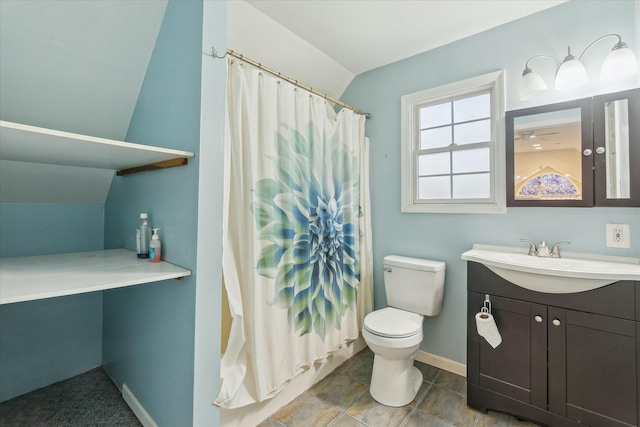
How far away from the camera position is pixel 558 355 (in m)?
1.51

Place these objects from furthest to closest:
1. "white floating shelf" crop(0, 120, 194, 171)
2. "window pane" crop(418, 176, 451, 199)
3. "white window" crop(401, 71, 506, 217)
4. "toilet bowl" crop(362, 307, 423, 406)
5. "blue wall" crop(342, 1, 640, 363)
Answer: "window pane" crop(418, 176, 451, 199) < "white window" crop(401, 71, 506, 217) < "toilet bowl" crop(362, 307, 423, 406) < "blue wall" crop(342, 1, 640, 363) < "white floating shelf" crop(0, 120, 194, 171)

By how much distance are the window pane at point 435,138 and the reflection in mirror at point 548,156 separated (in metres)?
0.48

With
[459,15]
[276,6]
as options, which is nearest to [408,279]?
[459,15]

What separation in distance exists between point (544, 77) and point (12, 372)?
146 inches

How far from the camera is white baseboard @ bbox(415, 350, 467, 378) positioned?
2.14 metres

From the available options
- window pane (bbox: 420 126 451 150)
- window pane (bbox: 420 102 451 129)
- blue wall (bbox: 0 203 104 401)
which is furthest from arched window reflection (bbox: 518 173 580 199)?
blue wall (bbox: 0 203 104 401)

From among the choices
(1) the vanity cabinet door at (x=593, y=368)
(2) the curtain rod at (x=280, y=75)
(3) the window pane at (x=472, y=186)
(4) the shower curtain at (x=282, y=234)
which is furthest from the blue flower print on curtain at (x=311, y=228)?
(1) the vanity cabinet door at (x=593, y=368)

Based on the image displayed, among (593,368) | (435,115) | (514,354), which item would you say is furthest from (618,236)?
(435,115)

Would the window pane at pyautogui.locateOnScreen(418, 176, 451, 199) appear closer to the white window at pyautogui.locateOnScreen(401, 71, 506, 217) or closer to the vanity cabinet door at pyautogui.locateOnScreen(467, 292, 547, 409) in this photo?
the white window at pyautogui.locateOnScreen(401, 71, 506, 217)

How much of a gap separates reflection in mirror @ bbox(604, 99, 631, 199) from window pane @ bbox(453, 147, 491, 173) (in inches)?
24.0

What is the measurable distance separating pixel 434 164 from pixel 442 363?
5.05ft

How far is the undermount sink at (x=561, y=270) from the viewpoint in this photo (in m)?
1.38

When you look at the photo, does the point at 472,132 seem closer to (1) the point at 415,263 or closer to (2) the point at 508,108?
(2) the point at 508,108

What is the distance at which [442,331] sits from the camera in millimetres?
2238
